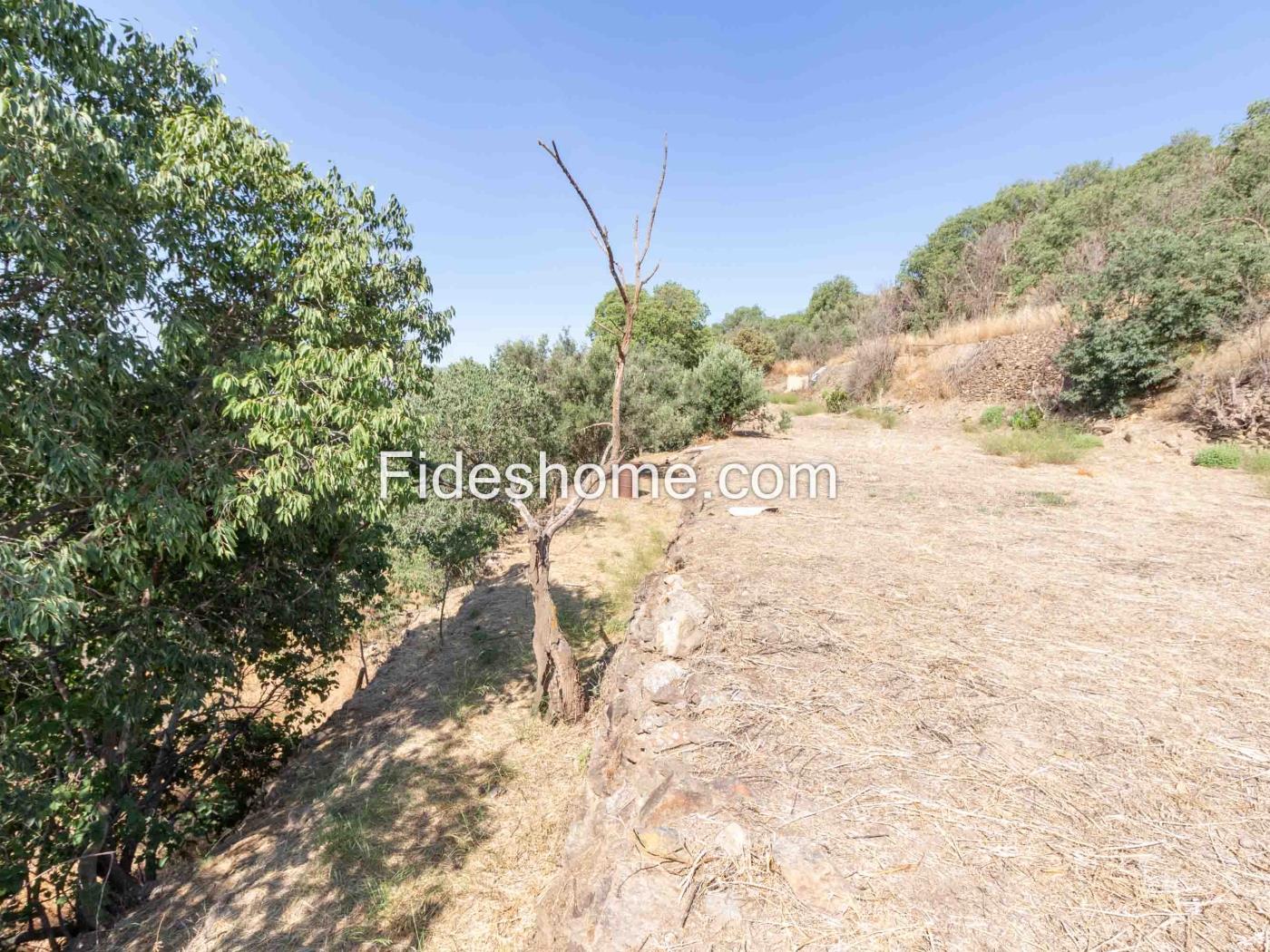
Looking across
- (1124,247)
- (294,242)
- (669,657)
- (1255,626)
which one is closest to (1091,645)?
(1255,626)

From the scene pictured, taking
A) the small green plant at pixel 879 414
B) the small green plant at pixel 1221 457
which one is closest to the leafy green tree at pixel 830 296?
the small green plant at pixel 879 414

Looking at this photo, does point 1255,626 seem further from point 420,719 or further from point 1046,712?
point 420,719

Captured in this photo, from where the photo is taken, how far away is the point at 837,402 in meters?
21.0

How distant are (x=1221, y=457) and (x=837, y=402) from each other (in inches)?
502

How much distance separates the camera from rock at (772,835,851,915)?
1.90 m

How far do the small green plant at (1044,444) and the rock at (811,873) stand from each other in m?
11.1

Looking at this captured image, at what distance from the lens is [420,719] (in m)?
6.38

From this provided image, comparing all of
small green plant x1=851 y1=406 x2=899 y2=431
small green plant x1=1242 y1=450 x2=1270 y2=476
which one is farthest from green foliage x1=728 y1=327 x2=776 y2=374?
small green plant x1=1242 y1=450 x2=1270 y2=476

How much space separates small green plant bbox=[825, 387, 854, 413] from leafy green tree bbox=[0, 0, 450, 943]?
19.2 m

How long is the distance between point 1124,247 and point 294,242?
58.4 ft

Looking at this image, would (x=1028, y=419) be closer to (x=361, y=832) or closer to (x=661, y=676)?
(x=661, y=676)

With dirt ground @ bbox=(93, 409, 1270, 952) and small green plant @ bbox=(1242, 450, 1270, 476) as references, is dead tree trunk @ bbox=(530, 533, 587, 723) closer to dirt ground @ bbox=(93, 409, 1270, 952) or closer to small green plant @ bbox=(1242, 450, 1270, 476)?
dirt ground @ bbox=(93, 409, 1270, 952)

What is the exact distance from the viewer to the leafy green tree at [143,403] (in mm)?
3152

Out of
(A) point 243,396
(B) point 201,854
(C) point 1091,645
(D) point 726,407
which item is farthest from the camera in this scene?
(D) point 726,407
